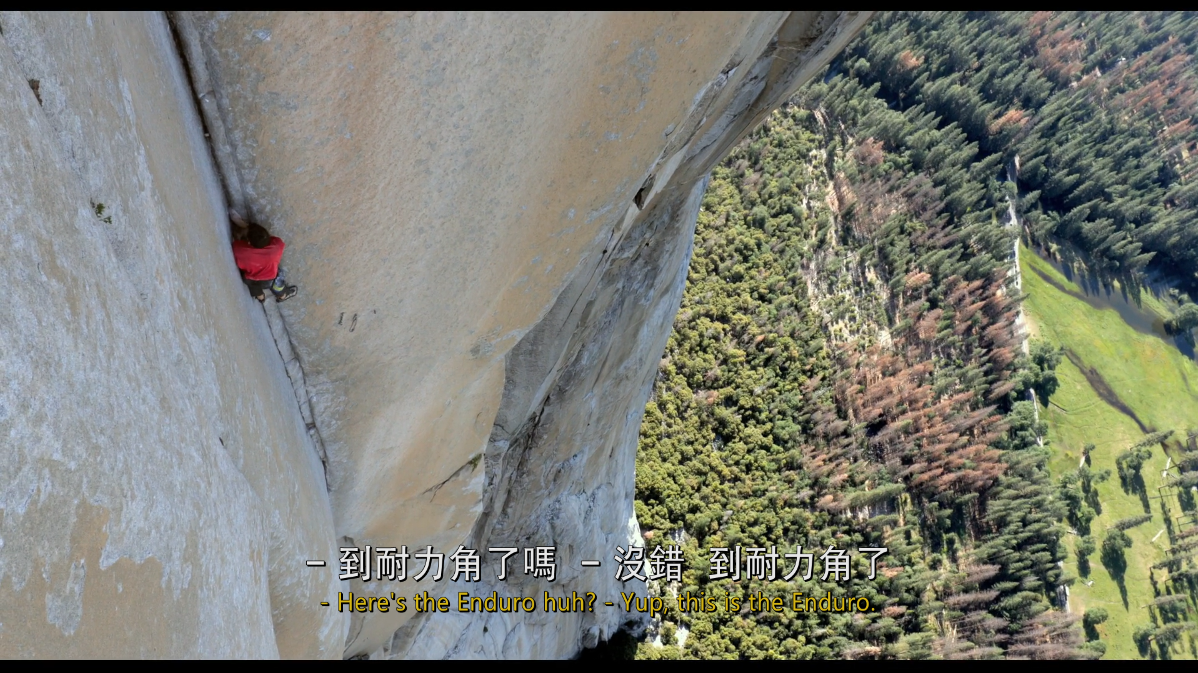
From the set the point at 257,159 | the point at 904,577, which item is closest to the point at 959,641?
the point at 904,577

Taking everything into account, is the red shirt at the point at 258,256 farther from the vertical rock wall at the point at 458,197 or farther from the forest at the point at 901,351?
the forest at the point at 901,351

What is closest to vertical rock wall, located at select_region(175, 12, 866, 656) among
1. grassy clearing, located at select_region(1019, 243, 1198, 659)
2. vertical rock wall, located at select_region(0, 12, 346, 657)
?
vertical rock wall, located at select_region(0, 12, 346, 657)

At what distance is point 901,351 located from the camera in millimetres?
30859

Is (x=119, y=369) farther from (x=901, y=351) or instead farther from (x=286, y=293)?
(x=901, y=351)

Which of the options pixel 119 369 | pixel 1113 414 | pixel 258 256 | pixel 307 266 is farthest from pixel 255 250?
pixel 1113 414

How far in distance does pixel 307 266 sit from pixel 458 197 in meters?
1.35

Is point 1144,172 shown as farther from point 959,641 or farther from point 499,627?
point 499,627

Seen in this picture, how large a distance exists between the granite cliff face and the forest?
44.6 ft

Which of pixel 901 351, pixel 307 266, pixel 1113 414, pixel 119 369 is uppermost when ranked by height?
pixel 901 351

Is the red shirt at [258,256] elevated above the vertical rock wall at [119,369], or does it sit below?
above

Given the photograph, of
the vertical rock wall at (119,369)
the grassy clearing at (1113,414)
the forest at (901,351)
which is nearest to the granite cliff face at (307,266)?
Answer: the vertical rock wall at (119,369)

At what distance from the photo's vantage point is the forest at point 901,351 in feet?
73.6

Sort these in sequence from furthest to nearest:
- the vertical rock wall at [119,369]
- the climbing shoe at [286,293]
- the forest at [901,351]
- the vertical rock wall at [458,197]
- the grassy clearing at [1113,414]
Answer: the grassy clearing at [1113,414] → the forest at [901,351] → the climbing shoe at [286,293] → the vertical rock wall at [458,197] → the vertical rock wall at [119,369]

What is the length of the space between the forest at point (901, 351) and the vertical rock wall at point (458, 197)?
461 inches
